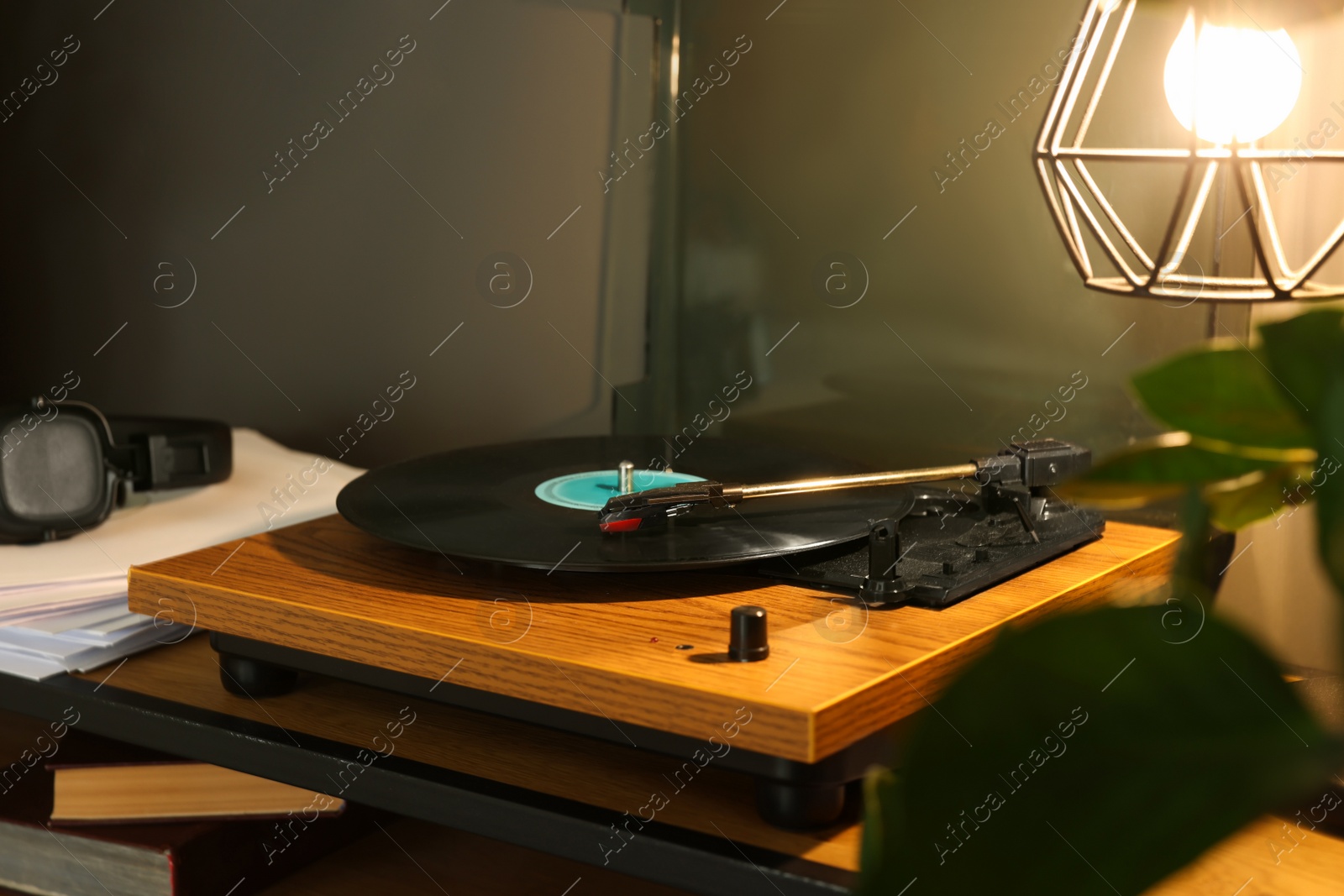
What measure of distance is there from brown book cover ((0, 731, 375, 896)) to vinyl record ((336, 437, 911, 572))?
0.23 meters

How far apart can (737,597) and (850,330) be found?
1.77ft

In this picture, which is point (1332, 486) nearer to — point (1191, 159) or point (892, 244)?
point (1191, 159)

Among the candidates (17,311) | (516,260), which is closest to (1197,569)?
(516,260)

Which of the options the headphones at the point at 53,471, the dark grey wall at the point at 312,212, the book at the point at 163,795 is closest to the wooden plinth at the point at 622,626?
the book at the point at 163,795

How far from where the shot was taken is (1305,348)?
163 millimetres

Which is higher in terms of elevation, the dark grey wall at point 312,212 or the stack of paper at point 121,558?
the dark grey wall at point 312,212

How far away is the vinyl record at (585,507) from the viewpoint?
2.18 feet

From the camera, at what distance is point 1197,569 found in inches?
6.9

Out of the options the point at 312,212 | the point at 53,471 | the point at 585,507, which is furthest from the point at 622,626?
the point at 312,212

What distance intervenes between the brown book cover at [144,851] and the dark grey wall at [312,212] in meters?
0.62

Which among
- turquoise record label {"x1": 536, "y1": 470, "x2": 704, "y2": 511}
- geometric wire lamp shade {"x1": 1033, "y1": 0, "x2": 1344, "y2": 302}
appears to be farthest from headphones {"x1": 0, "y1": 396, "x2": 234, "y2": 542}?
geometric wire lamp shade {"x1": 1033, "y1": 0, "x2": 1344, "y2": 302}

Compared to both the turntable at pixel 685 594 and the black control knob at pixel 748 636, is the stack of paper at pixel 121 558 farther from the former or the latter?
the black control knob at pixel 748 636

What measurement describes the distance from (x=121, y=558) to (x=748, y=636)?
1.92ft

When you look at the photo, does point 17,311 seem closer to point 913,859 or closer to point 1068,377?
point 1068,377
